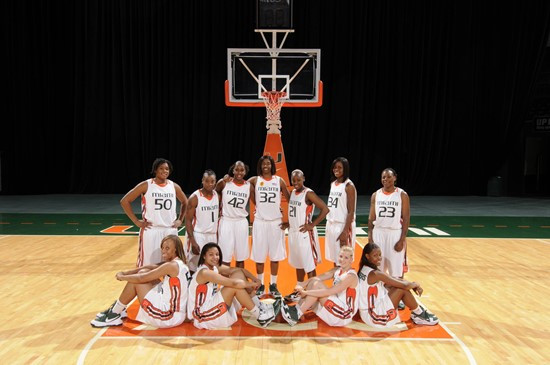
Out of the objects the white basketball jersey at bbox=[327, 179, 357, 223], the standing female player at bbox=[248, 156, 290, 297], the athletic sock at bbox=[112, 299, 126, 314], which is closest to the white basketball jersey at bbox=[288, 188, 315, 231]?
the standing female player at bbox=[248, 156, 290, 297]

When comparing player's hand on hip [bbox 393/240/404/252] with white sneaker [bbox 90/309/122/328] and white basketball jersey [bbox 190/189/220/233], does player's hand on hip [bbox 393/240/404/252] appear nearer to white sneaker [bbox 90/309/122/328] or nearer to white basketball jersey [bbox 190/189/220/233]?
white basketball jersey [bbox 190/189/220/233]

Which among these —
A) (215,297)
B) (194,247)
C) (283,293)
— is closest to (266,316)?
(215,297)

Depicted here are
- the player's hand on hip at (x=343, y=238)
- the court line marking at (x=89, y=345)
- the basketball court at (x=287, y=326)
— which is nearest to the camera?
the court line marking at (x=89, y=345)

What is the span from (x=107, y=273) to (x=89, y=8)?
10985 millimetres

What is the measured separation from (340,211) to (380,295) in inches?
47.7

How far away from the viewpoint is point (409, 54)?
14984mm

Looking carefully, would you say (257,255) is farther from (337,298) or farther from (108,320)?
(108,320)

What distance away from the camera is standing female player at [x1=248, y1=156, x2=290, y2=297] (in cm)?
544

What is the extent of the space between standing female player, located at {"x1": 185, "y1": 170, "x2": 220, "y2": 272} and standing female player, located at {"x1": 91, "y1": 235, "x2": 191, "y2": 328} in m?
0.76

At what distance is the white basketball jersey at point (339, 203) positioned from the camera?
5.40m

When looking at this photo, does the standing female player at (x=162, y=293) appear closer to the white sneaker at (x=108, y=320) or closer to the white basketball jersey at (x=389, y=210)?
the white sneaker at (x=108, y=320)

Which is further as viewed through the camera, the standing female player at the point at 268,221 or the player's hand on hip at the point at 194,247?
the standing female player at the point at 268,221

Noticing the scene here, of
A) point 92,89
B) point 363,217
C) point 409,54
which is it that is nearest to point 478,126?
point 409,54

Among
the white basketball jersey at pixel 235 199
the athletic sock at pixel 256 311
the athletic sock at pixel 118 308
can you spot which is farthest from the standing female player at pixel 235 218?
the athletic sock at pixel 118 308
